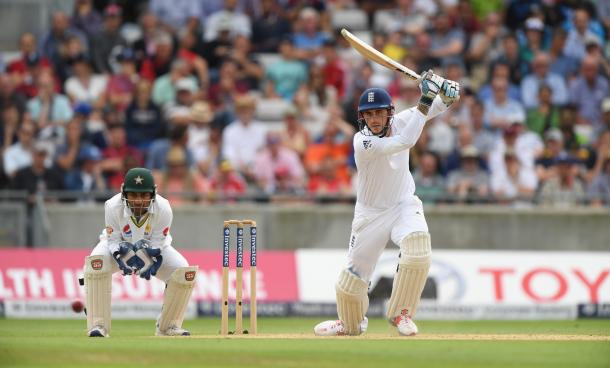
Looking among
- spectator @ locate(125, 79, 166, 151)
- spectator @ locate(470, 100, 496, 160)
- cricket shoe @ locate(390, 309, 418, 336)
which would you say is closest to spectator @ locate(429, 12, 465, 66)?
spectator @ locate(470, 100, 496, 160)

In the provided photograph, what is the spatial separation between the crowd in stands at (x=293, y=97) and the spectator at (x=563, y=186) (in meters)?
0.02

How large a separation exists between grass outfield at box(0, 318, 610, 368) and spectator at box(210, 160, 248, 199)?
521cm

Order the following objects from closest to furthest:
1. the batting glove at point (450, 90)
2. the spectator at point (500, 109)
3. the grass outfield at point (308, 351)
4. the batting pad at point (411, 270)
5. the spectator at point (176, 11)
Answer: the grass outfield at point (308, 351) → the batting glove at point (450, 90) → the batting pad at point (411, 270) → the spectator at point (500, 109) → the spectator at point (176, 11)

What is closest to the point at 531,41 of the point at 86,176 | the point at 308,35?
the point at 308,35

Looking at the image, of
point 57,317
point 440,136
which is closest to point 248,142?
point 440,136

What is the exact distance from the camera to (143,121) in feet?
53.5

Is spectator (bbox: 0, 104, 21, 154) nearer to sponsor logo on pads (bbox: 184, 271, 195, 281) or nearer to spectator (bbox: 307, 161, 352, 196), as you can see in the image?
spectator (bbox: 307, 161, 352, 196)

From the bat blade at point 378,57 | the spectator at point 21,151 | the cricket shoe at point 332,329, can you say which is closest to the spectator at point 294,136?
the spectator at point 21,151

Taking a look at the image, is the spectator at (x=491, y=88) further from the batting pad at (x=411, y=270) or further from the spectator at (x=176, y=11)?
the batting pad at (x=411, y=270)

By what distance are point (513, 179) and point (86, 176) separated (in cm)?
492

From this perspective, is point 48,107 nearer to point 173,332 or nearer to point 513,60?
point 513,60

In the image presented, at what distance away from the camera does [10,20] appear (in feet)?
59.4

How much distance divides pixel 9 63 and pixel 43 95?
120 centimetres

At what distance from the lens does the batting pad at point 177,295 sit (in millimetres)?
10148
